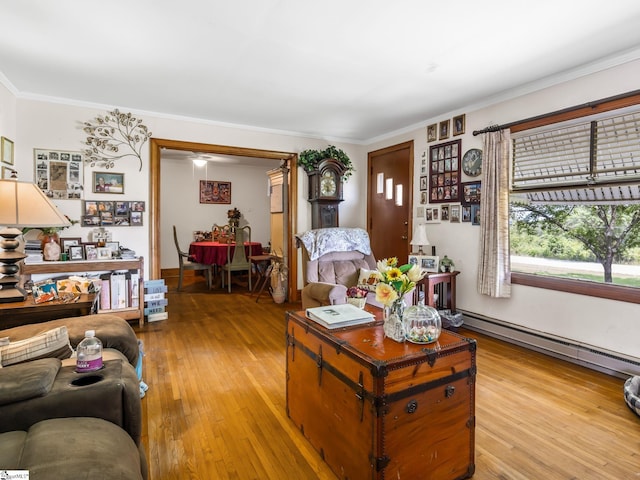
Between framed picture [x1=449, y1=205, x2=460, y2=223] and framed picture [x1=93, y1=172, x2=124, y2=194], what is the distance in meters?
3.74

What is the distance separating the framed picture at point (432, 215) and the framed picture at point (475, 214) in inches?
18.7

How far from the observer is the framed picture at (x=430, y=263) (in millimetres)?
3797

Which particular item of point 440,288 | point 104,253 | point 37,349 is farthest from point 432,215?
point 37,349

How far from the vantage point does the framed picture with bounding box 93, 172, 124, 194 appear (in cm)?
382

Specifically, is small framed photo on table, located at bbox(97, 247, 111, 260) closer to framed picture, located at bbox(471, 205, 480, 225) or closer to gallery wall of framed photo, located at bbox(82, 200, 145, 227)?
gallery wall of framed photo, located at bbox(82, 200, 145, 227)

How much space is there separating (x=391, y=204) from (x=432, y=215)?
2.66 feet

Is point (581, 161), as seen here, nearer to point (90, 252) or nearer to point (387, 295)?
point (387, 295)

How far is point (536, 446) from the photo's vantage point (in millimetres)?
1814

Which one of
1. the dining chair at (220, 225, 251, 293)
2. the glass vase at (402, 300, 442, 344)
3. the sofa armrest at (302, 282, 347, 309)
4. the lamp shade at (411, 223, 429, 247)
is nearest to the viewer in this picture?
the glass vase at (402, 300, 442, 344)

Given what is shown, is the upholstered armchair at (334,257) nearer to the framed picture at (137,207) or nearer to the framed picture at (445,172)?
the framed picture at (445,172)

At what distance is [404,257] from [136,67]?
363 cm

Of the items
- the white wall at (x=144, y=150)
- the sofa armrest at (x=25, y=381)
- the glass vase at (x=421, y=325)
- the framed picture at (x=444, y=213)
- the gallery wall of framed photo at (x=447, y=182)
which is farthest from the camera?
the framed picture at (x=444, y=213)

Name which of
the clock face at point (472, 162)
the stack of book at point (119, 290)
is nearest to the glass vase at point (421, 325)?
the clock face at point (472, 162)

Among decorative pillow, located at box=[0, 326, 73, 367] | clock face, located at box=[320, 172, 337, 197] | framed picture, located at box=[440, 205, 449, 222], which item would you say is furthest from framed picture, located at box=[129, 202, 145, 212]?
framed picture, located at box=[440, 205, 449, 222]
